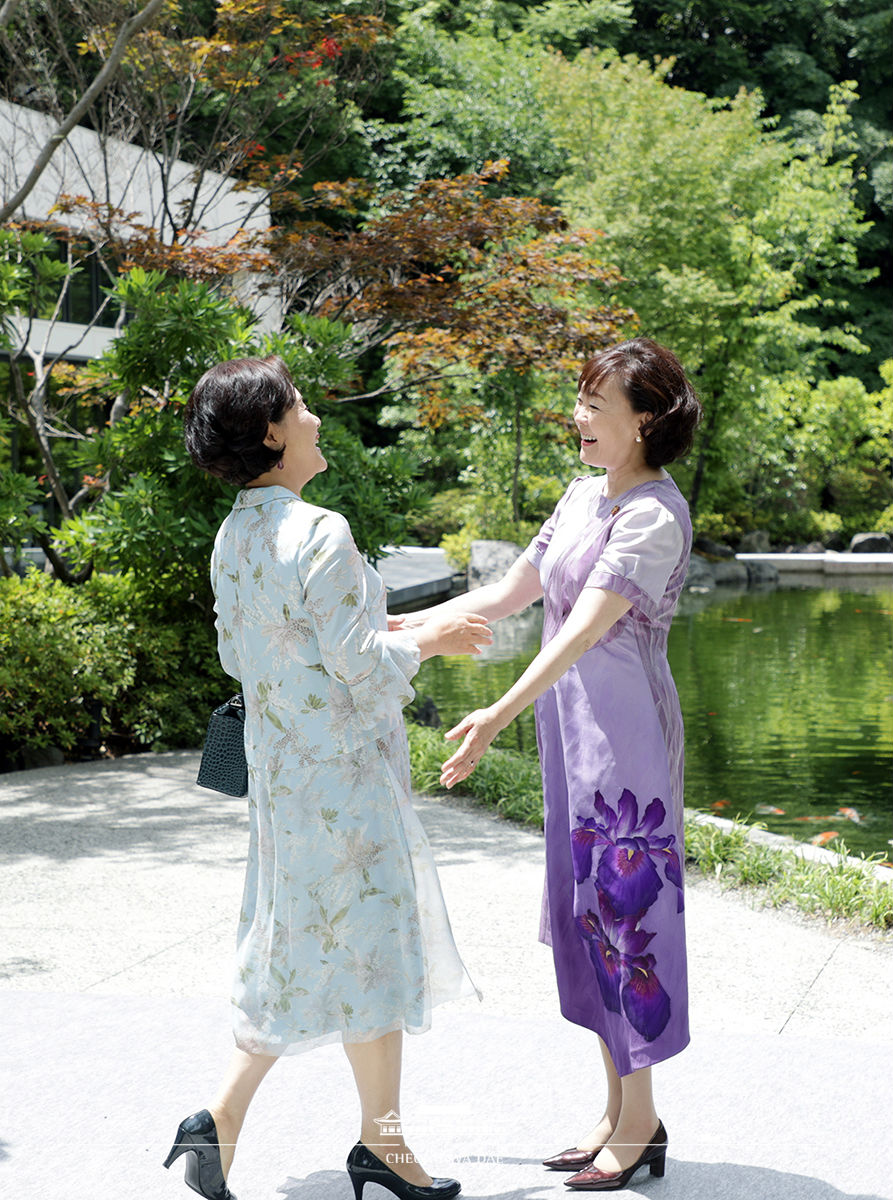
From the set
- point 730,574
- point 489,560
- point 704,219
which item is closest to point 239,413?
point 489,560

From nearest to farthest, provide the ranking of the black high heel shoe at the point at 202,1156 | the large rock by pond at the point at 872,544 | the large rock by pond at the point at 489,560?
the black high heel shoe at the point at 202,1156, the large rock by pond at the point at 489,560, the large rock by pond at the point at 872,544

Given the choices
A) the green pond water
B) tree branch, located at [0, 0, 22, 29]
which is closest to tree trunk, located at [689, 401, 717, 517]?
the green pond water

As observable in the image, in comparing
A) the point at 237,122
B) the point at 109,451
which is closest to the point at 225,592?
the point at 109,451

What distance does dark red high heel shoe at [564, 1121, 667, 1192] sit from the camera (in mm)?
2379

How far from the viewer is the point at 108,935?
4000 mm

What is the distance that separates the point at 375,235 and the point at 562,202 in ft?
58.4

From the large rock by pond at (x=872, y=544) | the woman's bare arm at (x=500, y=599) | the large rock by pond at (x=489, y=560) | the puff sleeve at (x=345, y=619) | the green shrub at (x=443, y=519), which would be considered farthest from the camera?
the large rock by pond at (x=872, y=544)

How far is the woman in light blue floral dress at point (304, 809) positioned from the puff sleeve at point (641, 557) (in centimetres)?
41

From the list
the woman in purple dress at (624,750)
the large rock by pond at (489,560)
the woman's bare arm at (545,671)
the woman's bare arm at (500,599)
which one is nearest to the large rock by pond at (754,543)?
the large rock by pond at (489,560)

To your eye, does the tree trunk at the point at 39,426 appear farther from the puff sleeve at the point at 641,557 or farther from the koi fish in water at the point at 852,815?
the puff sleeve at the point at 641,557

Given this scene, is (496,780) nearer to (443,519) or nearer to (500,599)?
(500,599)

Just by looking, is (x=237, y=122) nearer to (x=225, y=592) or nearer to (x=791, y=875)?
(x=791, y=875)

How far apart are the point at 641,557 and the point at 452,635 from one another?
15.9 inches

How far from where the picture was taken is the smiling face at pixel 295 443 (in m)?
2.25
